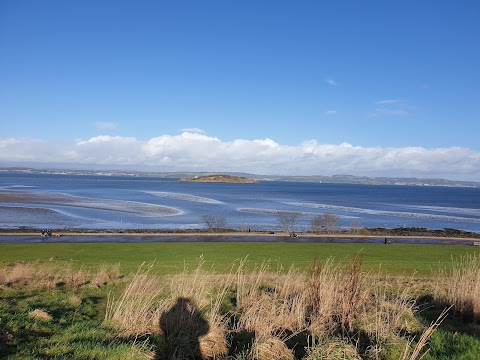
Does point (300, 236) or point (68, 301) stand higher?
point (68, 301)

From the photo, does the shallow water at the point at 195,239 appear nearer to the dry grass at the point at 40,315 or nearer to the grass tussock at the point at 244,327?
the grass tussock at the point at 244,327

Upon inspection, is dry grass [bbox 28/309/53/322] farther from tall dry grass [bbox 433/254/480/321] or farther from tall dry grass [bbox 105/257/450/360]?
tall dry grass [bbox 433/254/480/321]

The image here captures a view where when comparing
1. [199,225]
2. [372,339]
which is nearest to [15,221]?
[199,225]

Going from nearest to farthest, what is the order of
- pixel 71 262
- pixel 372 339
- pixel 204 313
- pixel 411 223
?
1. pixel 372 339
2. pixel 204 313
3. pixel 71 262
4. pixel 411 223

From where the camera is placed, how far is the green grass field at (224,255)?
63.5ft

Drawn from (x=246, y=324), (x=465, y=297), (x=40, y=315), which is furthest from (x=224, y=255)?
(x=246, y=324)

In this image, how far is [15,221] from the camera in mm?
46031

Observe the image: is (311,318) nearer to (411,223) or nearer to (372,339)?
(372,339)

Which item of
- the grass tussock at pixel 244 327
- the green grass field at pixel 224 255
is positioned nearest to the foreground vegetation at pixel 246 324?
the grass tussock at pixel 244 327

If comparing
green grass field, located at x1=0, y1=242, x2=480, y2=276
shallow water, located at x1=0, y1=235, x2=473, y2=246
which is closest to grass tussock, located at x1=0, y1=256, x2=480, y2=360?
green grass field, located at x1=0, y1=242, x2=480, y2=276

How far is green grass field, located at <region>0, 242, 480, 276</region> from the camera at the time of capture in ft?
63.5

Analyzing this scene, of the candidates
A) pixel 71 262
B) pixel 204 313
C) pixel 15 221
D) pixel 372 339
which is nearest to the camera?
pixel 372 339

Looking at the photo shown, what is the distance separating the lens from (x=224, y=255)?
23281 mm

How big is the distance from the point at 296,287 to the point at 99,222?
137 feet
